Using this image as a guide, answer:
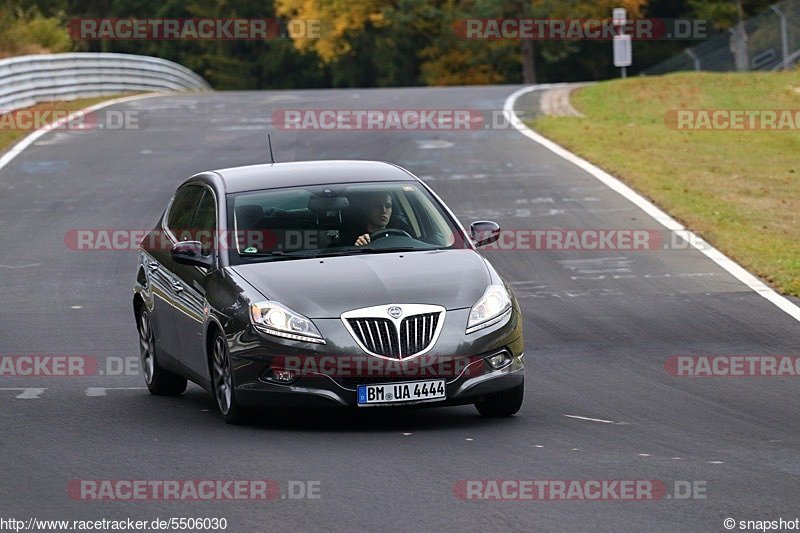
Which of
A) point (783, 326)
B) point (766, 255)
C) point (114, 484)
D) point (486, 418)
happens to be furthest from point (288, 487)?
point (766, 255)

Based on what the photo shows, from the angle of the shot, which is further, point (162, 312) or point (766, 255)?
point (766, 255)

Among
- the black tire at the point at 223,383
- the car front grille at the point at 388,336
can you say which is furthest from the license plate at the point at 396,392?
the black tire at the point at 223,383

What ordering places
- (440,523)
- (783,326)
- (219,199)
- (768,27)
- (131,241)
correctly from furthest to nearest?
1. (768,27)
2. (131,241)
3. (783,326)
4. (219,199)
5. (440,523)

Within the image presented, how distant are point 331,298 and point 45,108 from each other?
2634cm

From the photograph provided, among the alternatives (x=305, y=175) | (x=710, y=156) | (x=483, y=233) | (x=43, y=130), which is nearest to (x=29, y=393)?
(x=305, y=175)

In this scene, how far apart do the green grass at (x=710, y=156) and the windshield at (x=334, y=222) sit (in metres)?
5.83

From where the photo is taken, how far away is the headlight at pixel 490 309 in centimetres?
961

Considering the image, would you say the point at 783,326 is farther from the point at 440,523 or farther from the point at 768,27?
the point at 768,27

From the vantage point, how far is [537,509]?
7.39 m

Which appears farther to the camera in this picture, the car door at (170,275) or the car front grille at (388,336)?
the car door at (170,275)

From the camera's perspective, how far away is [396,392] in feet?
30.9

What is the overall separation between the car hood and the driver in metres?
0.33

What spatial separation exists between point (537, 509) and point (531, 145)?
2013 cm

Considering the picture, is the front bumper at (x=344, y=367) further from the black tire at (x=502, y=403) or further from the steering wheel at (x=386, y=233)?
the steering wheel at (x=386, y=233)
